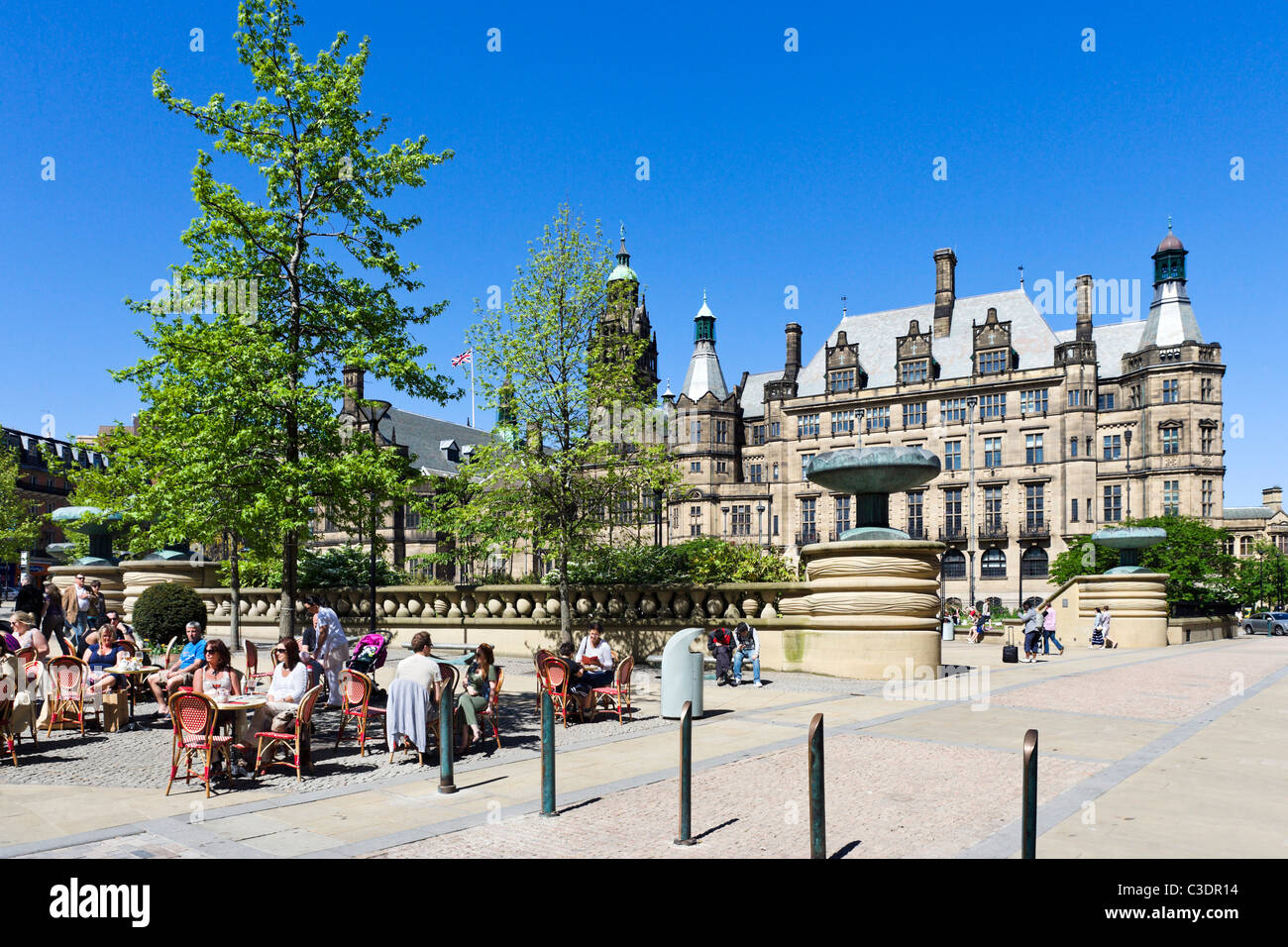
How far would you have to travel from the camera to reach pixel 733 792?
27.9 feet

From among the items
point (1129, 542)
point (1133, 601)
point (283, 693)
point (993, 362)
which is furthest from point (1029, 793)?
point (993, 362)

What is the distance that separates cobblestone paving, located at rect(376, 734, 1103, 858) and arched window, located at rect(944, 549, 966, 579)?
2465 inches

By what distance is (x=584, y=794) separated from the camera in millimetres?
8391

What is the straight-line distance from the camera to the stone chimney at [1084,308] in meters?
67.6

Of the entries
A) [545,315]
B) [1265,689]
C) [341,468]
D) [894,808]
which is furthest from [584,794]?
[1265,689]

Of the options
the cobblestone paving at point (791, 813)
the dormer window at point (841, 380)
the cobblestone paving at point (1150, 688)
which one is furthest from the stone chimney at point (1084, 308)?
Result: the cobblestone paving at point (791, 813)

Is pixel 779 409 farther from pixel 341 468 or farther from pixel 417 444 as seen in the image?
pixel 341 468

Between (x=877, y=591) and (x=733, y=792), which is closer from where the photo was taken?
(x=733, y=792)

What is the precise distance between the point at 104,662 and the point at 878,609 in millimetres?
13513

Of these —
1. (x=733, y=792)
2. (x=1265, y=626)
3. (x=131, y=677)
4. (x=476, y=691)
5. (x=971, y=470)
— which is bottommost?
(x=1265, y=626)

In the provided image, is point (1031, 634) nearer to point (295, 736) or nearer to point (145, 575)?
point (295, 736)

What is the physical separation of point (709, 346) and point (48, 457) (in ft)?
215

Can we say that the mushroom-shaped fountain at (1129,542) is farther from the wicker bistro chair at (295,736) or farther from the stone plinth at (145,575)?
the stone plinth at (145,575)
